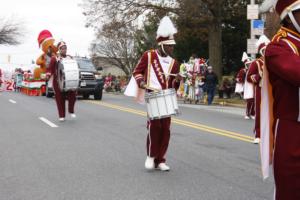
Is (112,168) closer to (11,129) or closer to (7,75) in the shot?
(11,129)

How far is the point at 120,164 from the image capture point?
26.9 feet

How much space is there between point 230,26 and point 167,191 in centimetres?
3560

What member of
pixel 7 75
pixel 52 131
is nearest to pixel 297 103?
pixel 52 131

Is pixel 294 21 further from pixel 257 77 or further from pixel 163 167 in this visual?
pixel 257 77

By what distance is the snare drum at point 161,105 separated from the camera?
7445 millimetres

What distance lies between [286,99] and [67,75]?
451 inches

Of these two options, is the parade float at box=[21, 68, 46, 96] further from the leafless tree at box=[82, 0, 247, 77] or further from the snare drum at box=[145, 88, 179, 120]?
the snare drum at box=[145, 88, 179, 120]

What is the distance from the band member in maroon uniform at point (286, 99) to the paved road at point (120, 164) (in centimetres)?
236

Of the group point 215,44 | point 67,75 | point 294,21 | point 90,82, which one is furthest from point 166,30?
point 215,44

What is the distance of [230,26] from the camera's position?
40.9 metres

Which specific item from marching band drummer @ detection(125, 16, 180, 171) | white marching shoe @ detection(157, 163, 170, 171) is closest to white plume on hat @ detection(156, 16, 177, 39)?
A: marching band drummer @ detection(125, 16, 180, 171)

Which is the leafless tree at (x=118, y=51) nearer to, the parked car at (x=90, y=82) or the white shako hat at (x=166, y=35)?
the parked car at (x=90, y=82)

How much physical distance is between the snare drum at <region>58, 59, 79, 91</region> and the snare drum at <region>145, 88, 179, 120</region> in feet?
24.8

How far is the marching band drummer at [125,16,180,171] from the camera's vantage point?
25.1ft
